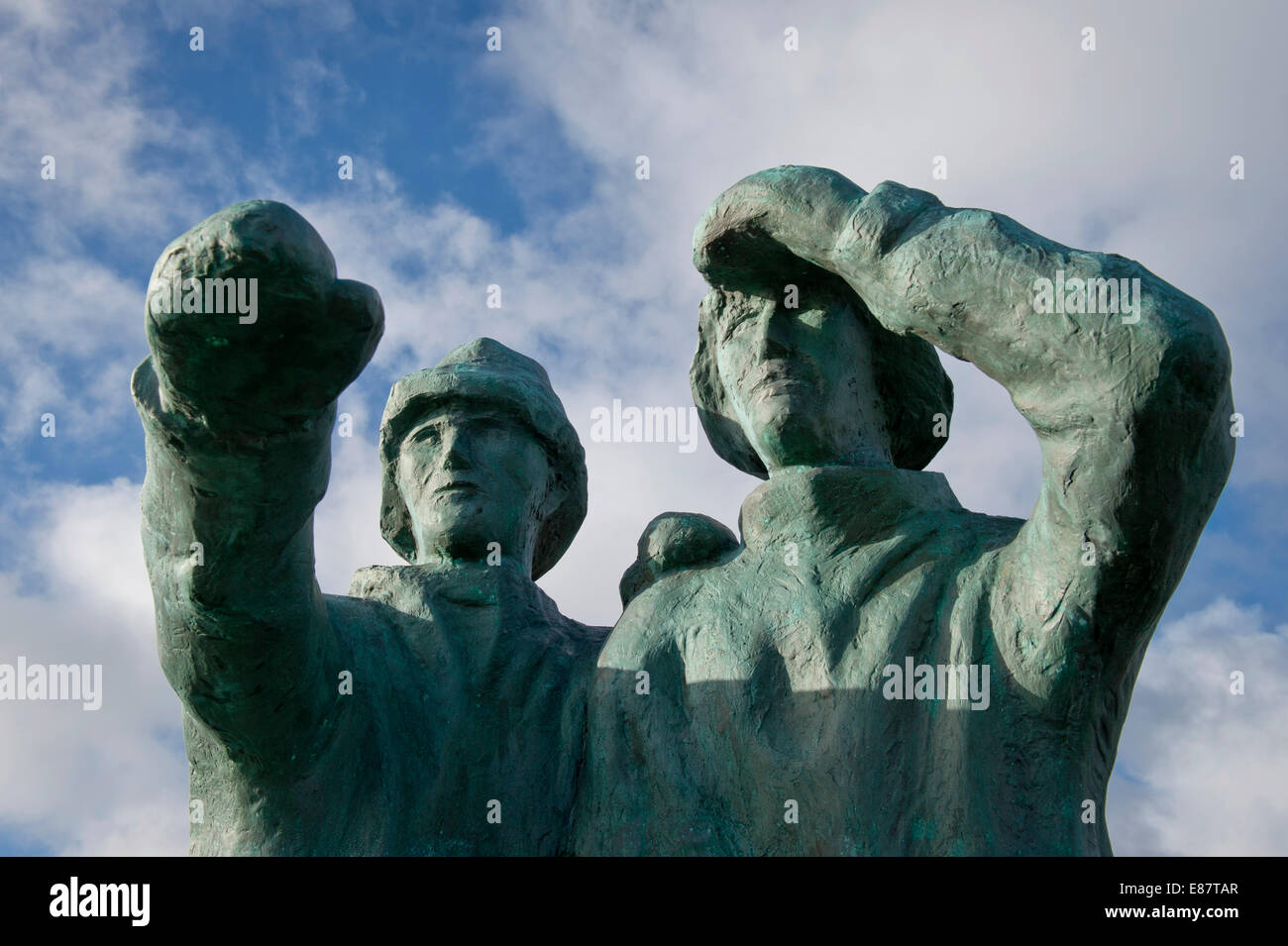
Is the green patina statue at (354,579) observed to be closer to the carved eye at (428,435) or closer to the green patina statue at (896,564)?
the carved eye at (428,435)

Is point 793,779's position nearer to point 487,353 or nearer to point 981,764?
point 981,764

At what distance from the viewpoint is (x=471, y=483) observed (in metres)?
5.52

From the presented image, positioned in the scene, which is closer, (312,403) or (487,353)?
(312,403)

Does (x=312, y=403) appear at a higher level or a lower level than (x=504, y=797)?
higher

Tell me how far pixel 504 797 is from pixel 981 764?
1.52 metres

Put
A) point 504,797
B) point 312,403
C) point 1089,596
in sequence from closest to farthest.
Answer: point 312,403, point 1089,596, point 504,797

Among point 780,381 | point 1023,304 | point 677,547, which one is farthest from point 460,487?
point 1023,304

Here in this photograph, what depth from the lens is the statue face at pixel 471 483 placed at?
5488 mm

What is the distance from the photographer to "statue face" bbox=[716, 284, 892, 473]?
5.17 metres

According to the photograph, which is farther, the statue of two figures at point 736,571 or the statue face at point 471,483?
the statue face at point 471,483

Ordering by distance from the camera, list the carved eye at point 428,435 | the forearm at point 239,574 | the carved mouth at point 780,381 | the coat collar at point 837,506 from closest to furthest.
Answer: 1. the forearm at point 239,574
2. the coat collar at point 837,506
3. the carved mouth at point 780,381
4. the carved eye at point 428,435

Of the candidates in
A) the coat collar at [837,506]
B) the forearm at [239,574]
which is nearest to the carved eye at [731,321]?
the coat collar at [837,506]

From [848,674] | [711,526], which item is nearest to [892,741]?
[848,674]

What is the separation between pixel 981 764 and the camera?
4461 millimetres
